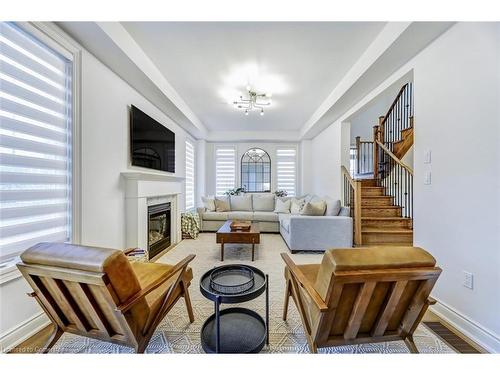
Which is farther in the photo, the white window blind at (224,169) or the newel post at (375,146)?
the white window blind at (224,169)

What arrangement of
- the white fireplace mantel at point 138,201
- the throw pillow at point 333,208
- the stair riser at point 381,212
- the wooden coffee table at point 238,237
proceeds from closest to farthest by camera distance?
the white fireplace mantel at point 138,201
the wooden coffee table at point 238,237
the throw pillow at point 333,208
the stair riser at point 381,212

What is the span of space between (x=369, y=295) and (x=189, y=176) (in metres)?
5.30

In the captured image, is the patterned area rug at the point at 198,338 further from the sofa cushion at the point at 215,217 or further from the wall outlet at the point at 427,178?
the sofa cushion at the point at 215,217

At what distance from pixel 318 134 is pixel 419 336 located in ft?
16.2

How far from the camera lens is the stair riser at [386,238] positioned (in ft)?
12.2

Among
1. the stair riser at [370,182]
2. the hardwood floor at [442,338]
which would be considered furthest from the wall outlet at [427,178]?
the stair riser at [370,182]

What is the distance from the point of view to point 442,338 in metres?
1.64

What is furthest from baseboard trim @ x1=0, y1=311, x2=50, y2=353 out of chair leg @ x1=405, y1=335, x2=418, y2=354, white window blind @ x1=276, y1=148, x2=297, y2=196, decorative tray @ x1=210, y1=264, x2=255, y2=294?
white window blind @ x1=276, y1=148, x2=297, y2=196

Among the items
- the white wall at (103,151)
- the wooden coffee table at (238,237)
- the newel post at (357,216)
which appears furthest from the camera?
the newel post at (357,216)

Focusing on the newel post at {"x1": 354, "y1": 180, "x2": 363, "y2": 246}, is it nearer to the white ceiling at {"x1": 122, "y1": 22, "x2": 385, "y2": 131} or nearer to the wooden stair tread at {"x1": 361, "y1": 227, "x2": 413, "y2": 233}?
the wooden stair tread at {"x1": 361, "y1": 227, "x2": 413, "y2": 233}

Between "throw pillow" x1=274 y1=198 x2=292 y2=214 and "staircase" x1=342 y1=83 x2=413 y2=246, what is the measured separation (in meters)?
1.55

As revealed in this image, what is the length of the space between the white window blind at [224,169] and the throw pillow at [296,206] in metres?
2.05
